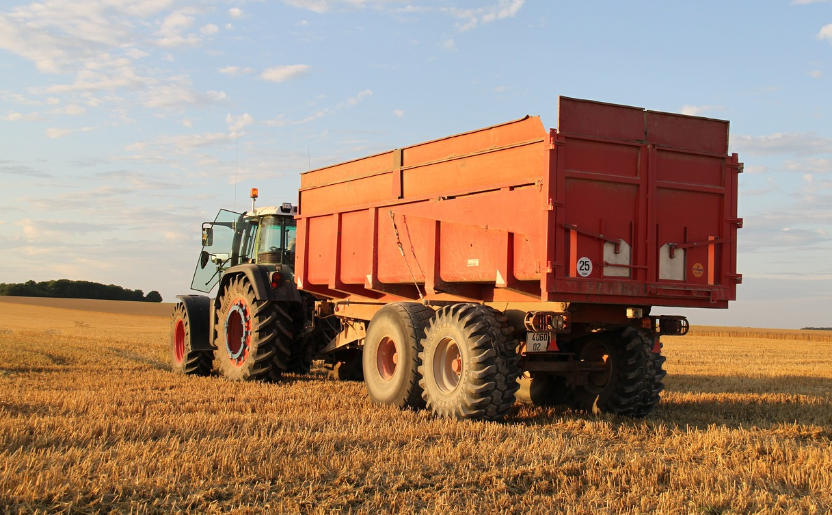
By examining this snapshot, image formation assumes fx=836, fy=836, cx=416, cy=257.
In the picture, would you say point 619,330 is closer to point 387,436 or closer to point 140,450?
point 387,436

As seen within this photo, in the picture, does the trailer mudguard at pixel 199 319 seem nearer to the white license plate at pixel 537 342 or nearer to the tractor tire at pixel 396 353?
the tractor tire at pixel 396 353

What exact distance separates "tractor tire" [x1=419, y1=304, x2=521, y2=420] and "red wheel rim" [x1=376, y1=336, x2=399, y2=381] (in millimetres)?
1214

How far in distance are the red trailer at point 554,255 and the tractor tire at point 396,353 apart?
0.02m

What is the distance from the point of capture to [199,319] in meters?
12.7

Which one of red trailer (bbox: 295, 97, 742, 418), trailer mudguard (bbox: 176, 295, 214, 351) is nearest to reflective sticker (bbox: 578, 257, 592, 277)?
red trailer (bbox: 295, 97, 742, 418)

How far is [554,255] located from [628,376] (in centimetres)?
186

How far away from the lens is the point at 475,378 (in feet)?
23.9

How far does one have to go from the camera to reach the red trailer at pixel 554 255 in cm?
736

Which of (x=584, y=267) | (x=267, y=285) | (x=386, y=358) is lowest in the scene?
(x=386, y=358)

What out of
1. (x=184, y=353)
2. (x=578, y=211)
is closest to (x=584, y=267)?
(x=578, y=211)

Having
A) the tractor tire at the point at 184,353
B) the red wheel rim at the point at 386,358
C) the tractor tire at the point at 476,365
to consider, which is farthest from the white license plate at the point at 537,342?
the tractor tire at the point at 184,353

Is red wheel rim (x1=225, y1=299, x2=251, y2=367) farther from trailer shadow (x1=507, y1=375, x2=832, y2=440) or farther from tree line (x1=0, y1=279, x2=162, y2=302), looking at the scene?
tree line (x1=0, y1=279, x2=162, y2=302)

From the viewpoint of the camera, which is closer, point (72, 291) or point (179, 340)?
point (179, 340)

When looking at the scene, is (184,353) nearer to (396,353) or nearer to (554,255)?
(396,353)
